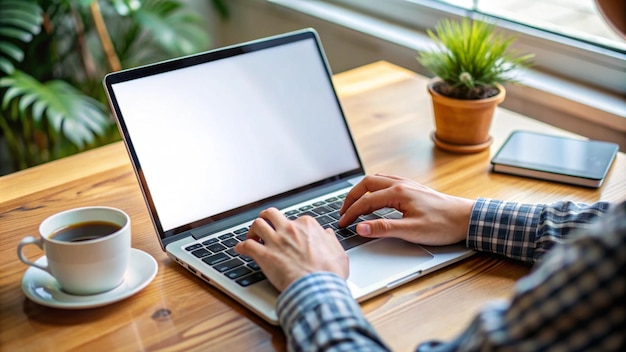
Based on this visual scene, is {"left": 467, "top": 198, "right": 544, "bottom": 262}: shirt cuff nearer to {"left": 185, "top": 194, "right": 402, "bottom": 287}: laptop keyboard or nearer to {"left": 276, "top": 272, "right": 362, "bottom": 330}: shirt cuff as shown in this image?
{"left": 185, "top": 194, "right": 402, "bottom": 287}: laptop keyboard

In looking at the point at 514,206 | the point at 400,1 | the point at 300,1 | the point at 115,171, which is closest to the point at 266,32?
the point at 300,1

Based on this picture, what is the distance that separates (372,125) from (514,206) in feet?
1.54

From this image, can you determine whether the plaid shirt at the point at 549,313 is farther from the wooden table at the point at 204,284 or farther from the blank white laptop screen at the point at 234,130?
the blank white laptop screen at the point at 234,130

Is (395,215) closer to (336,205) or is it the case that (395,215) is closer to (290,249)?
(336,205)

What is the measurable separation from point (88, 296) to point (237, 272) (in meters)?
0.18

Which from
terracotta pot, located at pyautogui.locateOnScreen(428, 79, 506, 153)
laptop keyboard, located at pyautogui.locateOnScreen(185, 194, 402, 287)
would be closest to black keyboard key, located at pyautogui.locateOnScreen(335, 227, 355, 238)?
laptop keyboard, located at pyautogui.locateOnScreen(185, 194, 402, 287)

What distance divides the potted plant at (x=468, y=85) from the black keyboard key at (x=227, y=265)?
1.74 feet

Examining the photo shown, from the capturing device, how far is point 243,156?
3.63 ft

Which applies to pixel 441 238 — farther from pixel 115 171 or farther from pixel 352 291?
pixel 115 171

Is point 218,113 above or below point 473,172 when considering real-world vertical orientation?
above

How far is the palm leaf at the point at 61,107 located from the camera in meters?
2.15

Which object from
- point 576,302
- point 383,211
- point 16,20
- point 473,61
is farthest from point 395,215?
point 16,20

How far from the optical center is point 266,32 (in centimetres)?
281

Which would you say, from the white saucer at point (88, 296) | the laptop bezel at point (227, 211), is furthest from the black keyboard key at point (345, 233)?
the white saucer at point (88, 296)
